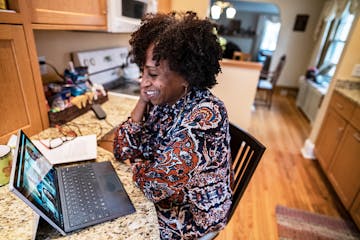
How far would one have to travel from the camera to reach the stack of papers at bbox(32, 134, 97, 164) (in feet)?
2.89

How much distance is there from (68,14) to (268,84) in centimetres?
395

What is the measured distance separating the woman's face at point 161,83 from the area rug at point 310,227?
148cm

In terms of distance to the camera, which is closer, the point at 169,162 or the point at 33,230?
the point at 33,230

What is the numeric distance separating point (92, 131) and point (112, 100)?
493 mm

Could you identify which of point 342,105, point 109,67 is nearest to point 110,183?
point 109,67

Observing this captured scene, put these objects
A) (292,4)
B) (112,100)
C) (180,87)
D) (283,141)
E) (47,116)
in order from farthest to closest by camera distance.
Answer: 1. (292,4)
2. (283,141)
3. (112,100)
4. (47,116)
5. (180,87)

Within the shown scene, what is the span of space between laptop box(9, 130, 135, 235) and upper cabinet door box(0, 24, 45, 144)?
314 mm

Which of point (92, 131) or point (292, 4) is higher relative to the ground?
point (292, 4)

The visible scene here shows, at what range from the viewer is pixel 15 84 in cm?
88

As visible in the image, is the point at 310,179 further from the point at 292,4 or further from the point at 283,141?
the point at 292,4

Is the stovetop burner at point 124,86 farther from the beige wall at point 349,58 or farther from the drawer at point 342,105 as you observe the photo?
the beige wall at point 349,58

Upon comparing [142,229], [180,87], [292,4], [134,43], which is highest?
[292,4]

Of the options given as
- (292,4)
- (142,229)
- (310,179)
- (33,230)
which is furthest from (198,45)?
(292,4)

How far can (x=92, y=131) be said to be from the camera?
116 centimetres
